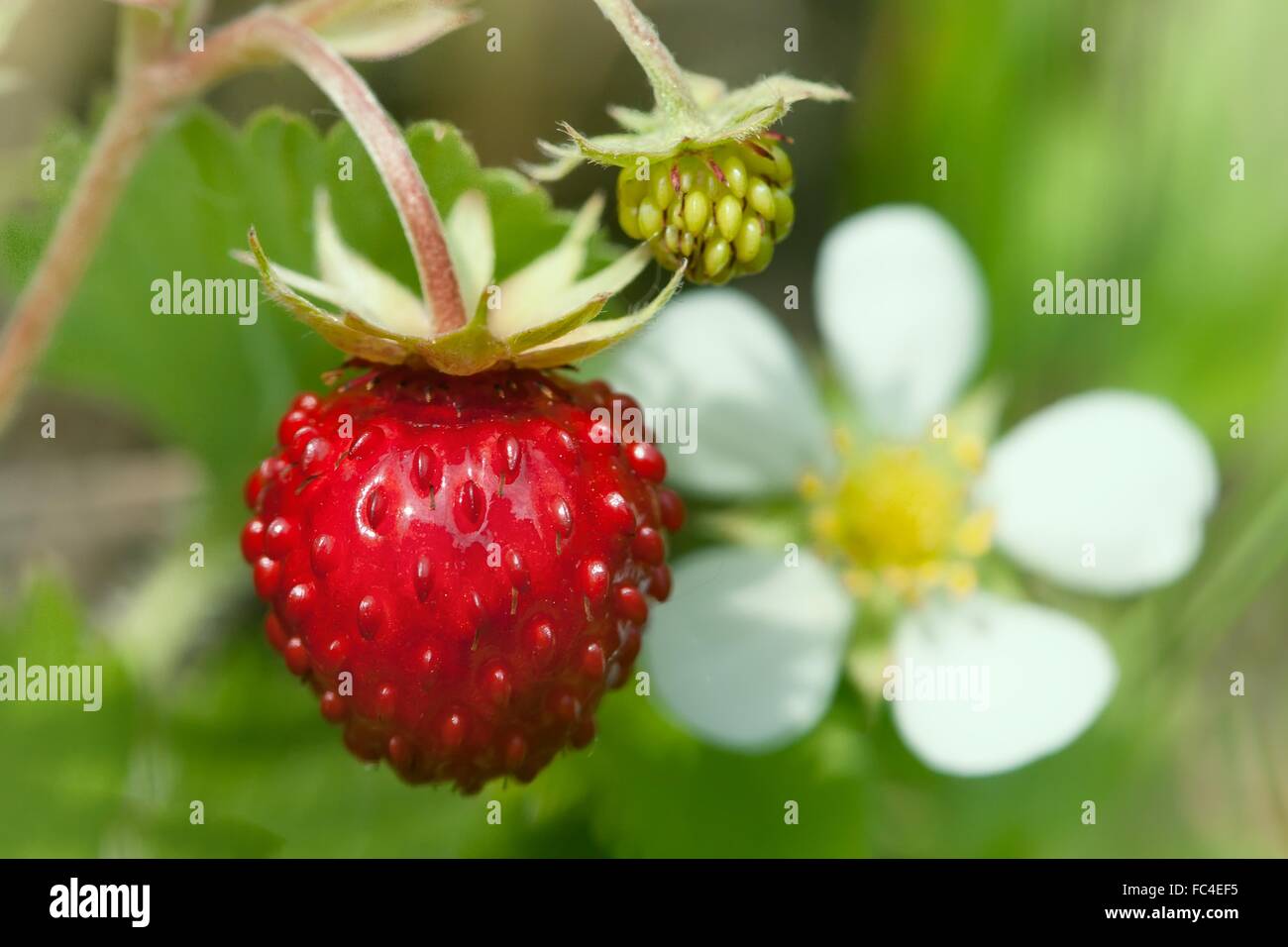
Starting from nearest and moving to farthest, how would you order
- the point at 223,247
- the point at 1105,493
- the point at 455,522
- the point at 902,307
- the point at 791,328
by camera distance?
the point at 455,522
the point at 223,247
the point at 1105,493
the point at 902,307
the point at 791,328

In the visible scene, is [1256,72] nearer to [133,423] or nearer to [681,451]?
[681,451]

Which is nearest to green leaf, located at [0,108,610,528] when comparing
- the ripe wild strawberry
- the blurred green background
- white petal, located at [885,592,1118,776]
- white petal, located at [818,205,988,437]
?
the blurred green background

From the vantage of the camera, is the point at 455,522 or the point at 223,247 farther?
the point at 223,247

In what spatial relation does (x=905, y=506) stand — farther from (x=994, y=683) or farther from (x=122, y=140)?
(x=122, y=140)

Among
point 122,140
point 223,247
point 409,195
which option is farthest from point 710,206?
point 223,247
